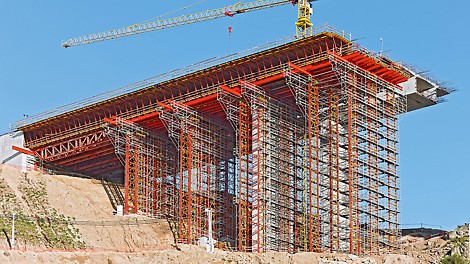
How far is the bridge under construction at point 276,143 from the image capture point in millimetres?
102188

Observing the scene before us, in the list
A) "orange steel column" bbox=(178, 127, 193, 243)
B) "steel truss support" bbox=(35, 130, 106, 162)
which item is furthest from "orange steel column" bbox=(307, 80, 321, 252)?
"steel truss support" bbox=(35, 130, 106, 162)

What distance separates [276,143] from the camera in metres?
110

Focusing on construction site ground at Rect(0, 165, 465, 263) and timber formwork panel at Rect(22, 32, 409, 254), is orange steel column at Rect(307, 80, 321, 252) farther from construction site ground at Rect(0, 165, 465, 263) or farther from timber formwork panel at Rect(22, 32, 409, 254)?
construction site ground at Rect(0, 165, 465, 263)

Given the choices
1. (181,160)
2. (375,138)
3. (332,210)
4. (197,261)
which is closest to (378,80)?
(375,138)

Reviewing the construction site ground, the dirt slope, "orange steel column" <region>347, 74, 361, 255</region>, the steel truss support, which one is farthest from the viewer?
the steel truss support

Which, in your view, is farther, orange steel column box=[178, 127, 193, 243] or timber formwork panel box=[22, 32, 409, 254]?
orange steel column box=[178, 127, 193, 243]

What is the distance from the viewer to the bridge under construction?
102m

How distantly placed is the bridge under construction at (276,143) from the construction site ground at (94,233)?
334 cm

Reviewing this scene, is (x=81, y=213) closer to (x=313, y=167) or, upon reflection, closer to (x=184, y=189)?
(x=184, y=189)

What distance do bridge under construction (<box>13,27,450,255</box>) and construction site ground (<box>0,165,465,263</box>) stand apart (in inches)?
132

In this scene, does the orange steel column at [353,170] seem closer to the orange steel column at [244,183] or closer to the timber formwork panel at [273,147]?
the timber formwork panel at [273,147]

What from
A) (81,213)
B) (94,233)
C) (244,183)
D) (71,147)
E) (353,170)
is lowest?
(94,233)

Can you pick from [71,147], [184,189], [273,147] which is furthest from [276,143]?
[71,147]

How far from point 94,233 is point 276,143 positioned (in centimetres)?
2424
